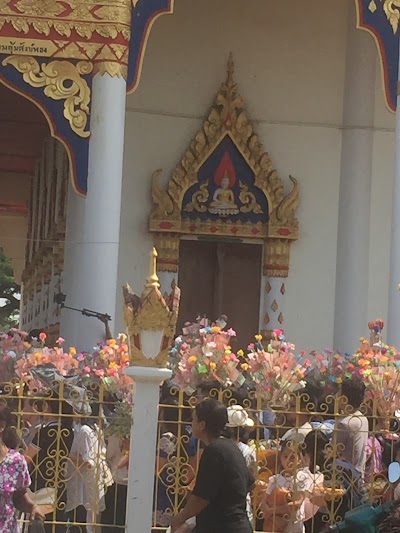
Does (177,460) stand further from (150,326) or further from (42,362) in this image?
(42,362)

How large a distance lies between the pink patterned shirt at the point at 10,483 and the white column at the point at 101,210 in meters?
6.36

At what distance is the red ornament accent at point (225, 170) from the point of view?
19453 millimetres

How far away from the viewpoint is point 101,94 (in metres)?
15.5

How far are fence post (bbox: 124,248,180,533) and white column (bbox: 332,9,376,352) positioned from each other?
9.48 metres

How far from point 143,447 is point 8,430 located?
877mm

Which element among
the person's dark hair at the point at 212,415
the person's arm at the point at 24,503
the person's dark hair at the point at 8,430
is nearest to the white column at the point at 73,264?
the person's dark hair at the point at 8,430

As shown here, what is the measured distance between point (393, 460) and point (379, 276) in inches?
366

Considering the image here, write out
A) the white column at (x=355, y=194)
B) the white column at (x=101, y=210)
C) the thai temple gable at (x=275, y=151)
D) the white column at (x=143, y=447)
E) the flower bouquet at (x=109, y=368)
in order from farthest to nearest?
the thai temple gable at (x=275, y=151) < the white column at (x=355, y=194) < the white column at (x=101, y=210) < the flower bouquet at (x=109, y=368) < the white column at (x=143, y=447)

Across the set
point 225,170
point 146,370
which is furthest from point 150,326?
point 225,170

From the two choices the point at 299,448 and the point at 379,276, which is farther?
the point at 379,276

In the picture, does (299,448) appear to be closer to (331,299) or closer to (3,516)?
(3,516)

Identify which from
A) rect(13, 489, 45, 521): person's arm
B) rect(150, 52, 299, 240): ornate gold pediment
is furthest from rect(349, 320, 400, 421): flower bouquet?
rect(150, 52, 299, 240): ornate gold pediment

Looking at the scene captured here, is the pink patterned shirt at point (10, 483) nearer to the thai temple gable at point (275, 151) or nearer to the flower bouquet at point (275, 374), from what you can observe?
the flower bouquet at point (275, 374)

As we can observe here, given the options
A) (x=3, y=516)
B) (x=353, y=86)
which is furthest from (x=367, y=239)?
(x=3, y=516)
